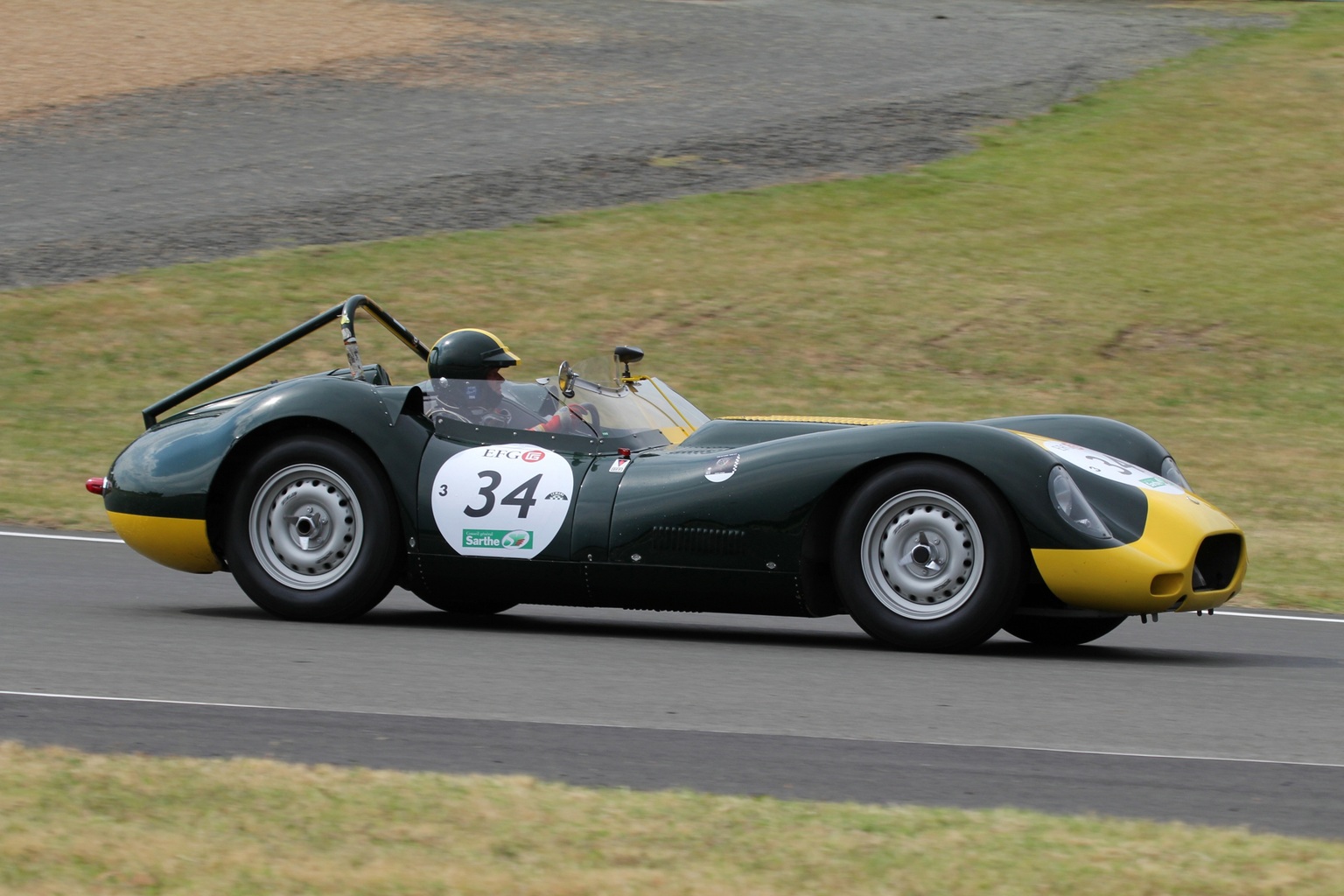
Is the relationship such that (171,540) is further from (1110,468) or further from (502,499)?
(1110,468)

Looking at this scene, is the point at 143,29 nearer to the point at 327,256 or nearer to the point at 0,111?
the point at 0,111

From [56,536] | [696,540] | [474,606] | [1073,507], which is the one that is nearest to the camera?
[1073,507]

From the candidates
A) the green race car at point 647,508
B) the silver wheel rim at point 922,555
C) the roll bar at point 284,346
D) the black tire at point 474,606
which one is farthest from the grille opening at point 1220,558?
the roll bar at point 284,346

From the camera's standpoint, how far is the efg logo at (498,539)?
7.15 meters

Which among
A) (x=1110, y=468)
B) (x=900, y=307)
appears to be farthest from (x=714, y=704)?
(x=900, y=307)

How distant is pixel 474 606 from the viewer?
7.98m

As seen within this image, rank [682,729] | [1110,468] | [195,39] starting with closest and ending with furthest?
[682,729], [1110,468], [195,39]

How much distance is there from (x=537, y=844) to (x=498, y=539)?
10.6 feet

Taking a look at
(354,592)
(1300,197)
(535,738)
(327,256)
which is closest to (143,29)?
(327,256)

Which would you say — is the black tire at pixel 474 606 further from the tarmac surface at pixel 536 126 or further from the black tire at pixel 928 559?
the tarmac surface at pixel 536 126

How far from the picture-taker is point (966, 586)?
6.73m

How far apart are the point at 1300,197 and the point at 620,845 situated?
18879mm

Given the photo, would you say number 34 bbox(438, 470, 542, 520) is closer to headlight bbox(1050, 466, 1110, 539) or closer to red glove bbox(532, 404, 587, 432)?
red glove bbox(532, 404, 587, 432)

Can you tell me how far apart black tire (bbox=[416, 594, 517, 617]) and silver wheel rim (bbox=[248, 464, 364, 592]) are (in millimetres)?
400
